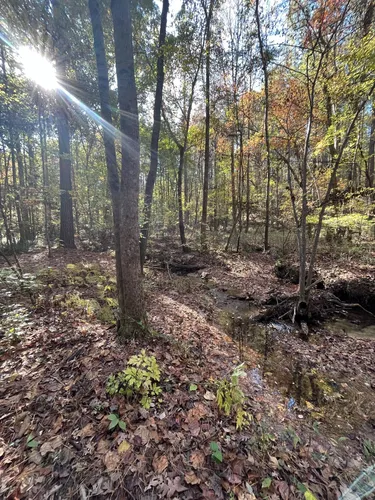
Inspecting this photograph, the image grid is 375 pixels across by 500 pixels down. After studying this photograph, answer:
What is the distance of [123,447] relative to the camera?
196 centimetres

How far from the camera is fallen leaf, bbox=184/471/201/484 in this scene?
5.95 feet

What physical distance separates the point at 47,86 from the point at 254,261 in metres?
10.7

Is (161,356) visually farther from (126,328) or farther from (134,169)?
(134,169)

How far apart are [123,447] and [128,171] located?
3.31 meters

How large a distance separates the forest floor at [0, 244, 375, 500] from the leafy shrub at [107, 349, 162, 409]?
100mm

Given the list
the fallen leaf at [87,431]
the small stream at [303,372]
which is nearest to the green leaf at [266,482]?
the small stream at [303,372]

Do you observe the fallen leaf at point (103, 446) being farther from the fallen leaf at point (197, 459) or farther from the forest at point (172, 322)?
the fallen leaf at point (197, 459)

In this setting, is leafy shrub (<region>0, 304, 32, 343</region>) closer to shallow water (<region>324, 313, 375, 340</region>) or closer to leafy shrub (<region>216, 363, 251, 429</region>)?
leafy shrub (<region>216, 363, 251, 429</region>)

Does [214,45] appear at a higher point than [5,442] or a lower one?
higher

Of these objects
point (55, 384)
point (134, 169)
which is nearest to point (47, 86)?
point (134, 169)

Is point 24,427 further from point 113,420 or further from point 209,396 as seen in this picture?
point 209,396

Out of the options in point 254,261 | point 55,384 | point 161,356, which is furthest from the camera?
point 254,261

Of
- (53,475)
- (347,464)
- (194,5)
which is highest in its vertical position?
(194,5)

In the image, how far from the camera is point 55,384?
257 cm
